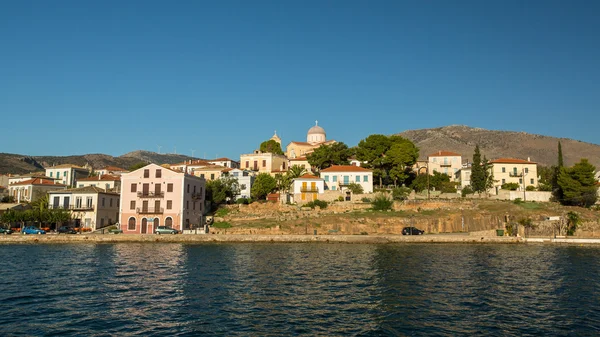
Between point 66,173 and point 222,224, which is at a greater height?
point 66,173

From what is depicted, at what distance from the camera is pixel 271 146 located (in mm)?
103500

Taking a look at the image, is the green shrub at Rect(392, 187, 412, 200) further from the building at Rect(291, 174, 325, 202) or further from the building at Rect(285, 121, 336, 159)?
the building at Rect(285, 121, 336, 159)

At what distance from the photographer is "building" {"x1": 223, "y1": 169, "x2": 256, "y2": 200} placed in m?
77.2

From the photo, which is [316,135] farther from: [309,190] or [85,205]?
[85,205]

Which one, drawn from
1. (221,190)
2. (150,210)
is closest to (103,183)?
(150,210)

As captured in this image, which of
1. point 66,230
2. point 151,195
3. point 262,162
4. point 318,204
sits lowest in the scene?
point 66,230

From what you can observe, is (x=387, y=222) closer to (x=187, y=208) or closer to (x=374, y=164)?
(x=374, y=164)

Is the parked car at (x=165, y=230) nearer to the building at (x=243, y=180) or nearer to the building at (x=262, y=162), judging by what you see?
the building at (x=243, y=180)

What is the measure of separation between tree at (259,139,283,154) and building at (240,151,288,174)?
398 inches

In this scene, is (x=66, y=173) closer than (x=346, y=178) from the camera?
No

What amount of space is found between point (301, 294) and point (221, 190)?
47.6m

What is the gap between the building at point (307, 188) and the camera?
7062 cm

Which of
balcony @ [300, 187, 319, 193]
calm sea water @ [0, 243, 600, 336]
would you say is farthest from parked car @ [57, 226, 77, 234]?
balcony @ [300, 187, 319, 193]

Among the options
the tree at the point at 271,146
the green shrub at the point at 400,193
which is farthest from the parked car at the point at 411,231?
the tree at the point at 271,146
